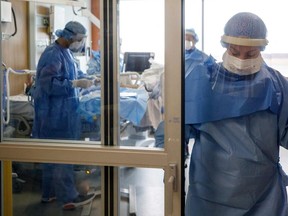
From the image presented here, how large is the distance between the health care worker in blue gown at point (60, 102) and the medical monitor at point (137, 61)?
207mm

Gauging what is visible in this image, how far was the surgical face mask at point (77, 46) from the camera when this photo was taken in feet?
5.95

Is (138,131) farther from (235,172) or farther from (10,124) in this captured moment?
(10,124)

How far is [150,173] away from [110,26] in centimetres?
67

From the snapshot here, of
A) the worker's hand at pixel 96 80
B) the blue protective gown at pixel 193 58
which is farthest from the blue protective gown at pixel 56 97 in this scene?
the blue protective gown at pixel 193 58

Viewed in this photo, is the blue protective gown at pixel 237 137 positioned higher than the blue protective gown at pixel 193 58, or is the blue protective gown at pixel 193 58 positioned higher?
the blue protective gown at pixel 193 58

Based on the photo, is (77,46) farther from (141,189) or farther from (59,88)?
(141,189)

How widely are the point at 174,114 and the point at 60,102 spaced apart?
737mm

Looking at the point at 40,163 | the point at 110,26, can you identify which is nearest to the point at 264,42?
the point at 110,26

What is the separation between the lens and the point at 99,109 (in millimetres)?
1605

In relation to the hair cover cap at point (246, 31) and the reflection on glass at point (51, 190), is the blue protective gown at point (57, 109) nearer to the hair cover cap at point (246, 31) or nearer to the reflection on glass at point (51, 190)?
the reflection on glass at point (51, 190)

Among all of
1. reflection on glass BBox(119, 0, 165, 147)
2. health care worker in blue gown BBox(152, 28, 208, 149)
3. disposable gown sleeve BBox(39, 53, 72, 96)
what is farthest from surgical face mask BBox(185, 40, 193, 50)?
disposable gown sleeve BBox(39, 53, 72, 96)

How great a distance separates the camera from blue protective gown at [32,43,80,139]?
175 cm

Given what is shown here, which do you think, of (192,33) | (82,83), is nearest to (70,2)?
(82,83)

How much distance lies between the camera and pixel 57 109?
1.89m
